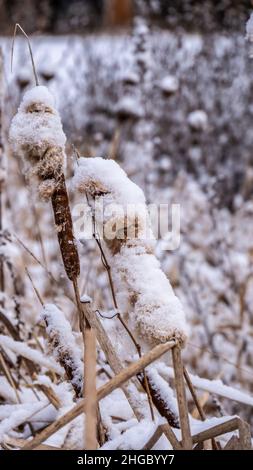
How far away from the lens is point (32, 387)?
52.7 inches

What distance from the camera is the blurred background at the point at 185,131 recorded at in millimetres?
3129

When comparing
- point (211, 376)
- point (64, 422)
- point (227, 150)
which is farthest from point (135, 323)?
point (227, 150)

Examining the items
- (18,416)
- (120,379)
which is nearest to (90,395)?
(120,379)

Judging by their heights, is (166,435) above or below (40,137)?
below

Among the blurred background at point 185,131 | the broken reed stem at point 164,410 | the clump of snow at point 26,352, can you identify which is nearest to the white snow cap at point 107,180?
the broken reed stem at point 164,410

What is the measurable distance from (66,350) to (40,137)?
34 centimetres

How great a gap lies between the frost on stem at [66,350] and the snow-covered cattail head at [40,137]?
22 centimetres

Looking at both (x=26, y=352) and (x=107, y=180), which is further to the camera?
(x=26, y=352)

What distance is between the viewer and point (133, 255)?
3.11 feet

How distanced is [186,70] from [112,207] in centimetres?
561

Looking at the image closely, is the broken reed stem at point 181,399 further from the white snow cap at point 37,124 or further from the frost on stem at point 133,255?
the white snow cap at point 37,124

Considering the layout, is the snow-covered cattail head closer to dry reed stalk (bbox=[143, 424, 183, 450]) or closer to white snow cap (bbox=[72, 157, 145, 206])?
white snow cap (bbox=[72, 157, 145, 206])

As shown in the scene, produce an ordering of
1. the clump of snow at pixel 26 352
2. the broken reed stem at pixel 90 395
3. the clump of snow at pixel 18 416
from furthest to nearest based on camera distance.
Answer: the clump of snow at pixel 26 352 → the clump of snow at pixel 18 416 → the broken reed stem at pixel 90 395

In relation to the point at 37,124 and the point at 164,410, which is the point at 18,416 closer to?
the point at 164,410
